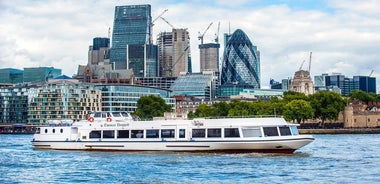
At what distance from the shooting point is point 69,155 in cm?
6022

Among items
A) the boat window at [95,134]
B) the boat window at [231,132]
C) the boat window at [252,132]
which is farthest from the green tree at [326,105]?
the boat window at [252,132]

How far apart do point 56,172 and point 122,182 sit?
27.1 feet

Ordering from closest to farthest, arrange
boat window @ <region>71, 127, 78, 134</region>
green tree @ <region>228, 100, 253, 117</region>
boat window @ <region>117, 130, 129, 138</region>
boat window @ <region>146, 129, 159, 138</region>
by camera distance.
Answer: boat window @ <region>146, 129, 159, 138</region> < boat window @ <region>117, 130, 129, 138</region> < boat window @ <region>71, 127, 78, 134</region> < green tree @ <region>228, 100, 253, 117</region>

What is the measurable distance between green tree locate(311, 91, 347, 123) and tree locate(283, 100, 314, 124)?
7.77 m

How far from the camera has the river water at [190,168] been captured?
4078 cm

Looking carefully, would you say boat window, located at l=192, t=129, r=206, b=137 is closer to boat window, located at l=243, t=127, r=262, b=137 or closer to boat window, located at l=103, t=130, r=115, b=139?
boat window, located at l=243, t=127, r=262, b=137

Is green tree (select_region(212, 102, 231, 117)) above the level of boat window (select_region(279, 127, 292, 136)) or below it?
above

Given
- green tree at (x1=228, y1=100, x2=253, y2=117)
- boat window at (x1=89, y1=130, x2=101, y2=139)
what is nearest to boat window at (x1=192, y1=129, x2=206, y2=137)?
boat window at (x1=89, y1=130, x2=101, y2=139)

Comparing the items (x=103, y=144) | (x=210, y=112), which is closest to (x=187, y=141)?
(x=103, y=144)

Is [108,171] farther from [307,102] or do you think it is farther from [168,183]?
[307,102]

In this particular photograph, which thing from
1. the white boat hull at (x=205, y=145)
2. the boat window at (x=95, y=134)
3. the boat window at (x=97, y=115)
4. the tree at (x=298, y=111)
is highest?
the tree at (x=298, y=111)

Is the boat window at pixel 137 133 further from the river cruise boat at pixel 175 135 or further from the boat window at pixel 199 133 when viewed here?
the boat window at pixel 199 133

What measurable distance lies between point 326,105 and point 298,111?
16.0 m

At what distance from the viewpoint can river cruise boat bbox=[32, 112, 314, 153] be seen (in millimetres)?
57344
